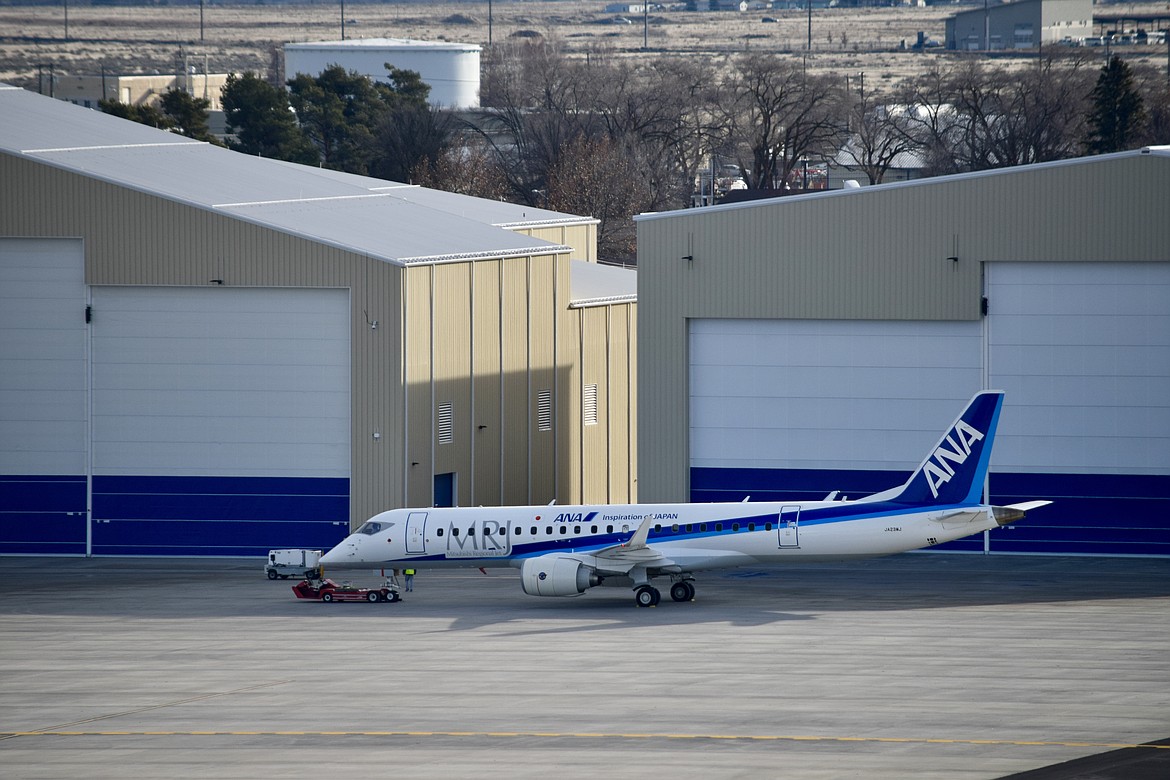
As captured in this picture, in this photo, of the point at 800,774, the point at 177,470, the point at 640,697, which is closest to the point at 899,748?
the point at 800,774

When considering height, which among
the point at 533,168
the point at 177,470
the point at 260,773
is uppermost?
the point at 533,168

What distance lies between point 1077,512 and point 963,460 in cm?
1192

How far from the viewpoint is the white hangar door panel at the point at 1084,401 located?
54906 millimetres

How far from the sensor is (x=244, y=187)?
213 ft

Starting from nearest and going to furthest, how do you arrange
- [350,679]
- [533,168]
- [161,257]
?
[350,679] → [161,257] → [533,168]

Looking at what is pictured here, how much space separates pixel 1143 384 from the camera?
55.0m

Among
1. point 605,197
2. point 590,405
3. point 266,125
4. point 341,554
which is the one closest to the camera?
point 341,554

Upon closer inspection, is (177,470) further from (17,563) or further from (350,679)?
(350,679)

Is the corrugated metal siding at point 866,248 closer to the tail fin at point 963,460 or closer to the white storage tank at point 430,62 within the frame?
the tail fin at point 963,460

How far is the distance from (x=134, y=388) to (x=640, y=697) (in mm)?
29873

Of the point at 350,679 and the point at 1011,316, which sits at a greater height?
the point at 1011,316

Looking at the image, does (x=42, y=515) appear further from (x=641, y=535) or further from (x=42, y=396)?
(x=641, y=535)

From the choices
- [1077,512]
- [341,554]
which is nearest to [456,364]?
[341,554]

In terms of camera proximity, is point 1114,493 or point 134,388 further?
point 134,388
